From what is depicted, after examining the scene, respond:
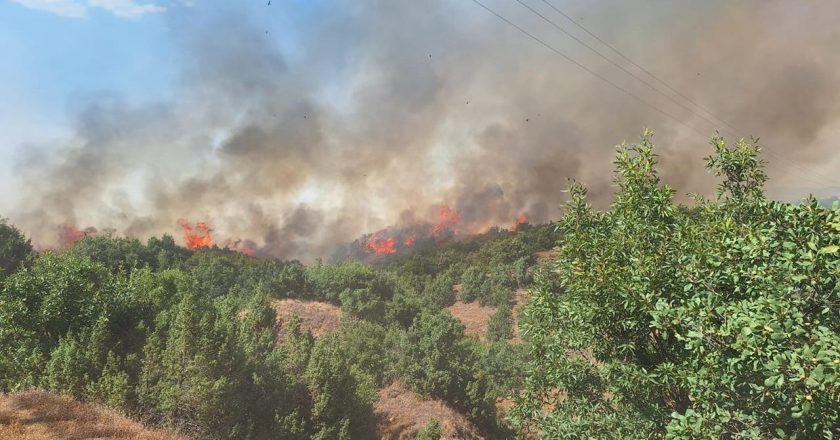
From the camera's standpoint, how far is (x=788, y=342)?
6.44 metres

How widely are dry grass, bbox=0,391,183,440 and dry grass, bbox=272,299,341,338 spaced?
135ft

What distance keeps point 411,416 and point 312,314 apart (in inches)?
1412

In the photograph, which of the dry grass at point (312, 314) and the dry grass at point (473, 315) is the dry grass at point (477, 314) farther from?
the dry grass at point (312, 314)

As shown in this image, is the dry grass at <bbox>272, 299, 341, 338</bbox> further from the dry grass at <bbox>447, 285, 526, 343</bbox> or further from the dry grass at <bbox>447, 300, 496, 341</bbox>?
the dry grass at <bbox>447, 300, 496, 341</bbox>

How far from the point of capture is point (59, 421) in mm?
17953

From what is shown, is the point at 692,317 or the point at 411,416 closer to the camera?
the point at 692,317

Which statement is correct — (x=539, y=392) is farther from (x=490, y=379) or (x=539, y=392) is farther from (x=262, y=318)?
(x=262, y=318)

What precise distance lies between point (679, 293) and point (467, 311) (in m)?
81.8

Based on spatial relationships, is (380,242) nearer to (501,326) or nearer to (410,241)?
(410,241)

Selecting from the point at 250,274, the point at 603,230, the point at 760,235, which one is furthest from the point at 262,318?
the point at 760,235

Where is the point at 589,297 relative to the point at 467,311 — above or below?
below

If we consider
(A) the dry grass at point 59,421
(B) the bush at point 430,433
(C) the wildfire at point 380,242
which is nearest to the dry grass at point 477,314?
(B) the bush at point 430,433

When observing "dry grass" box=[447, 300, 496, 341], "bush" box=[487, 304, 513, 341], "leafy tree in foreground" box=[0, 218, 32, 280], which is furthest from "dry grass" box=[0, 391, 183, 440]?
"leafy tree in foreground" box=[0, 218, 32, 280]

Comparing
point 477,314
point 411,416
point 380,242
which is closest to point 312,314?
point 477,314
